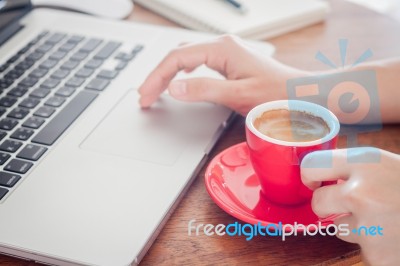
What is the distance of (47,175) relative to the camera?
1.99ft

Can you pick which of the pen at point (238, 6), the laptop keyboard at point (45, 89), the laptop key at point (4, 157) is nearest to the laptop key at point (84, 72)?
the laptop keyboard at point (45, 89)

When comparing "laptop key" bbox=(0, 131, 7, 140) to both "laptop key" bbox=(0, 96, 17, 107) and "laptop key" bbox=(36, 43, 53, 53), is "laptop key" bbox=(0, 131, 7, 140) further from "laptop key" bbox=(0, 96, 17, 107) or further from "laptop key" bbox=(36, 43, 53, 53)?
"laptop key" bbox=(36, 43, 53, 53)

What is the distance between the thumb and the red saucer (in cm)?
9

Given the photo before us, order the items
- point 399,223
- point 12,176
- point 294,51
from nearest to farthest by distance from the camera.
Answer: point 399,223 < point 12,176 < point 294,51

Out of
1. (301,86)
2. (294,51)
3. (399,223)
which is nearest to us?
(399,223)

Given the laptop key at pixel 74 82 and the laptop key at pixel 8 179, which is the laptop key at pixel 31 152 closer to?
the laptop key at pixel 8 179

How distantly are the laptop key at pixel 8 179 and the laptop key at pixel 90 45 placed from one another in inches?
12.8

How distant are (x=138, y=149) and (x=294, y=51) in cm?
40

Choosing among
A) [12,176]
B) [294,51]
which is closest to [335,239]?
[12,176]

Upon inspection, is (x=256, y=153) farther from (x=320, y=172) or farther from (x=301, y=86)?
(x=301, y=86)

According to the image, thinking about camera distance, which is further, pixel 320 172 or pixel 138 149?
pixel 138 149

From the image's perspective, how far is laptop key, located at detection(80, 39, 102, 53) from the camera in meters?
0.88

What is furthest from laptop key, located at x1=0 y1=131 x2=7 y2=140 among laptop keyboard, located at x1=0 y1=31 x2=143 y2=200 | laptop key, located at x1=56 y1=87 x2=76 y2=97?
laptop key, located at x1=56 y1=87 x2=76 y2=97

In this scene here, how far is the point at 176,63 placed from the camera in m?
0.74
